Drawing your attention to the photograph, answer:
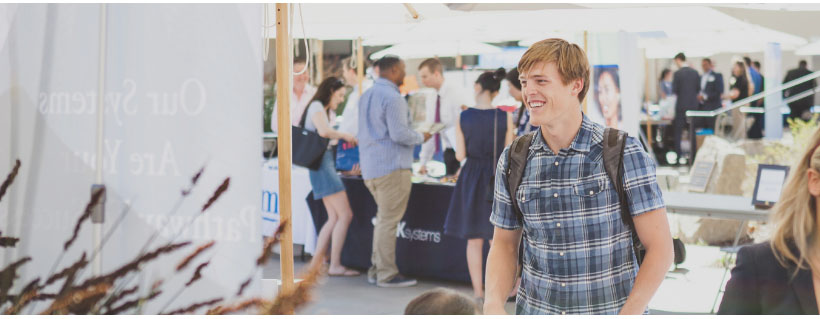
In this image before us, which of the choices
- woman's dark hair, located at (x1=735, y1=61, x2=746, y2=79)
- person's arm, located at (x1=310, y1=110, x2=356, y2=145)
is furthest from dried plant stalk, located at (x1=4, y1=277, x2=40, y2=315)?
woman's dark hair, located at (x1=735, y1=61, x2=746, y2=79)

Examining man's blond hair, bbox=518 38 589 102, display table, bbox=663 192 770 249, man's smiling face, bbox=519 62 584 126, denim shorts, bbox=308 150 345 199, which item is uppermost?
man's blond hair, bbox=518 38 589 102

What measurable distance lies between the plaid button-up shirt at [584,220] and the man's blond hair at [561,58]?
135 millimetres

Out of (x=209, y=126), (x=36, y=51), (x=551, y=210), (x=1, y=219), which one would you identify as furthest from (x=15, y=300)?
(x=1, y=219)

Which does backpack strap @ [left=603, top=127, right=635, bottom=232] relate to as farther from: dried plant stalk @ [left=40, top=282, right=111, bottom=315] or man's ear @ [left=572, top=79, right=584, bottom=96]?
dried plant stalk @ [left=40, top=282, right=111, bottom=315]

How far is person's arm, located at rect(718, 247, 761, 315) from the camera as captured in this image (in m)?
1.75

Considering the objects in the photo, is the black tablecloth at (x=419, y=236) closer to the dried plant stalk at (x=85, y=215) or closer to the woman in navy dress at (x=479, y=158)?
the woman in navy dress at (x=479, y=158)

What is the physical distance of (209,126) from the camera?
275 centimetres

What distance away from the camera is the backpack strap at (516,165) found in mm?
2184

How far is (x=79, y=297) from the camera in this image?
3.02 feet

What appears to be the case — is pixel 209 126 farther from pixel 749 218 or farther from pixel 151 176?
pixel 749 218

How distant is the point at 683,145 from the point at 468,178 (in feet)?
31.8

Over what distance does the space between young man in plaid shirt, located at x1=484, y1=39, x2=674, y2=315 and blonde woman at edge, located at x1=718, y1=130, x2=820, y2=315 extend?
302 mm

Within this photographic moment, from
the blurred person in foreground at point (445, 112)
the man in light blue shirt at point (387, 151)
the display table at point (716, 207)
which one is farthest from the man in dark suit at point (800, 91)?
the man in light blue shirt at point (387, 151)

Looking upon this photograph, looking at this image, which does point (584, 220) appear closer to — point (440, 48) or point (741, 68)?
point (440, 48)
